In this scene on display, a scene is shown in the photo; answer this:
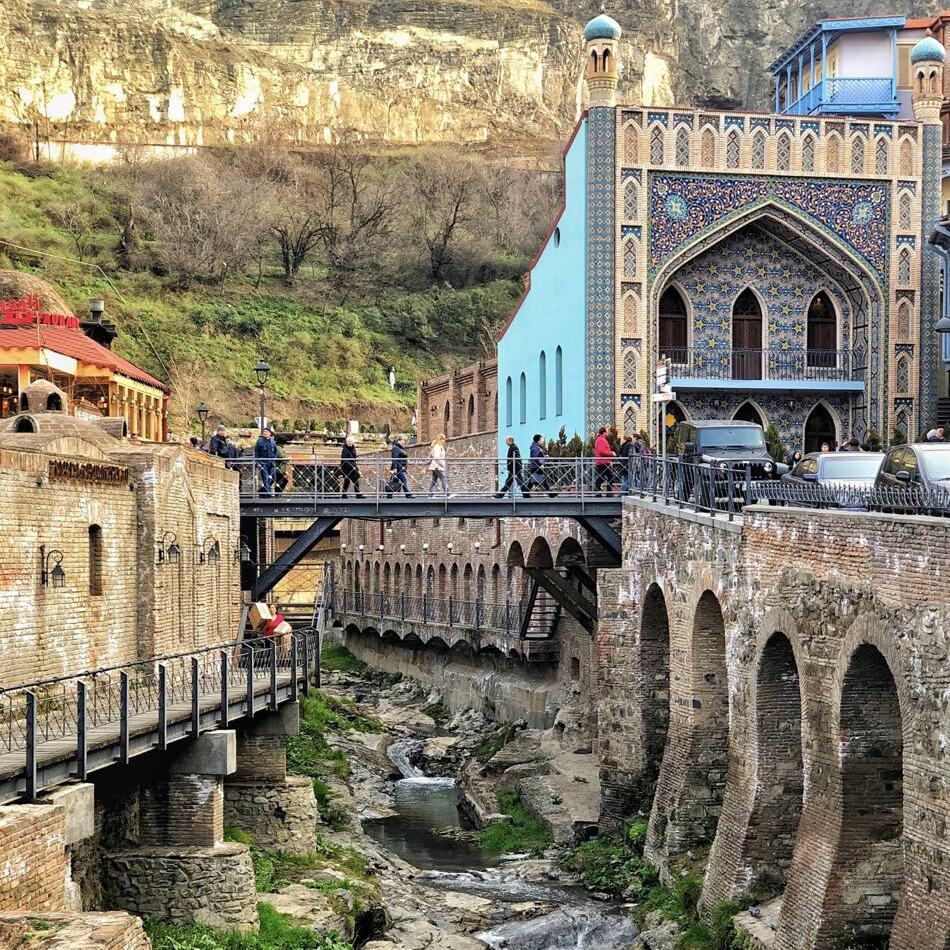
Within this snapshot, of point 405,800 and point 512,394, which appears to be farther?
point 512,394

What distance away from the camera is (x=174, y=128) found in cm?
8956

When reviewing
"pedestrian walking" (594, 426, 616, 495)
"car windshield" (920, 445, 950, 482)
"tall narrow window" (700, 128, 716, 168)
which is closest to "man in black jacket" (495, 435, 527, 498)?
"pedestrian walking" (594, 426, 616, 495)

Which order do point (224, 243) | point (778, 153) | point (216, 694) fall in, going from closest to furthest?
point (216, 694) → point (778, 153) → point (224, 243)

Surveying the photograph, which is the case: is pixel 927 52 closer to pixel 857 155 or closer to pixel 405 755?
pixel 857 155

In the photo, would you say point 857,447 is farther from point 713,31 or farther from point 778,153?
point 713,31

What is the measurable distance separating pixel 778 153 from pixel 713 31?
6638 cm

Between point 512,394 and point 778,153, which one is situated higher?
point 778,153

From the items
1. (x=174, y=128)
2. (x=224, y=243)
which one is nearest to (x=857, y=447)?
(x=224, y=243)

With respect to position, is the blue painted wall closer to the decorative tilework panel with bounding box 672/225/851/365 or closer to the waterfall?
the decorative tilework panel with bounding box 672/225/851/365

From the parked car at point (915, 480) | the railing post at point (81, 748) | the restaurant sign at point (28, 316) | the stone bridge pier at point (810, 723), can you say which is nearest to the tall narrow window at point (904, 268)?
the stone bridge pier at point (810, 723)

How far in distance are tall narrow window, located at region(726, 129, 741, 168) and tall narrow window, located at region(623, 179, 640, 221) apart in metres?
2.03

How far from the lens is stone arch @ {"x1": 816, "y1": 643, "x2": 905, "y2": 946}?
55.4 ft

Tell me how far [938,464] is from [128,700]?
9223mm

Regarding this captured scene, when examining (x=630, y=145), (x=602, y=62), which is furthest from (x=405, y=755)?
(x=602, y=62)
